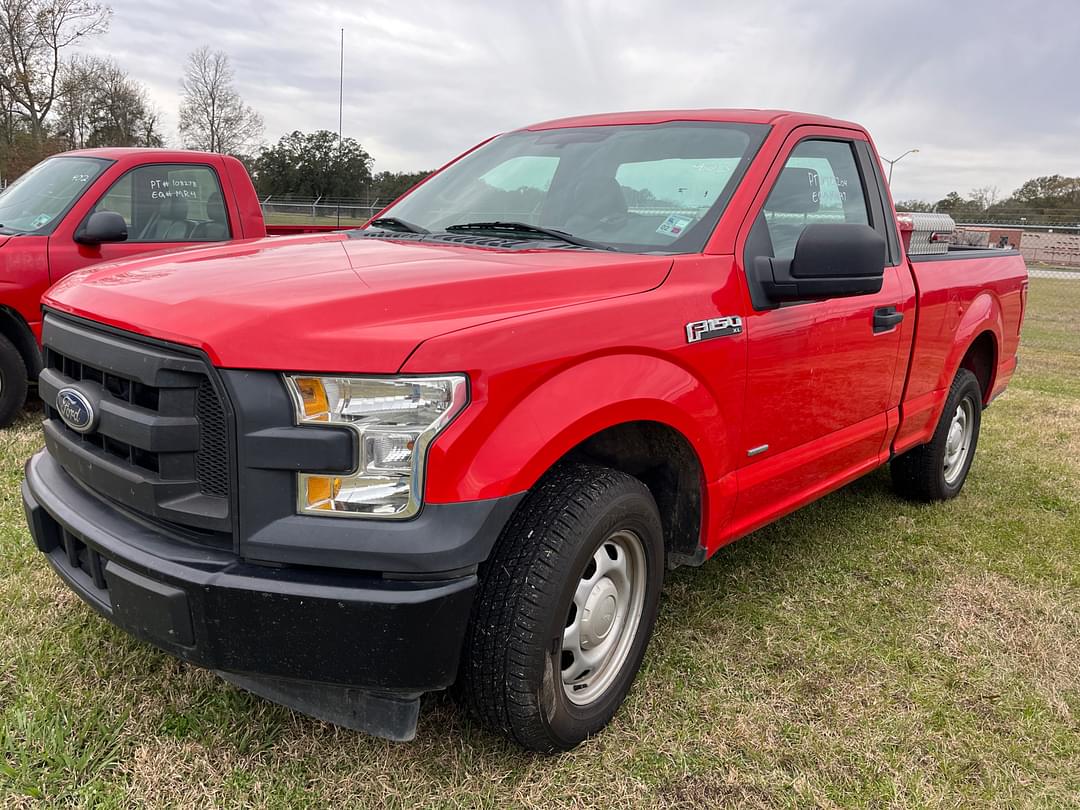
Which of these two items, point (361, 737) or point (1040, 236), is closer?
point (361, 737)

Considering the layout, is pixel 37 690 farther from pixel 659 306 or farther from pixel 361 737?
pixel 659 306

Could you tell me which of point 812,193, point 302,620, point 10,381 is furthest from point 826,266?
point 10,381

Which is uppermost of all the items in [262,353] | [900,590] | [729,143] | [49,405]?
[729,143]

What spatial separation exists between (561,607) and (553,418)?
1.58 ft

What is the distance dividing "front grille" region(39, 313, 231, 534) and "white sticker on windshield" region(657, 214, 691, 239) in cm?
158

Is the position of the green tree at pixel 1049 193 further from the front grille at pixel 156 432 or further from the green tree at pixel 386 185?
the front grille at pixel 156 432

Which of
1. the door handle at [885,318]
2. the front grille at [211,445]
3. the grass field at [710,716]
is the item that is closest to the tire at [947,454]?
the grass field at [710,716]

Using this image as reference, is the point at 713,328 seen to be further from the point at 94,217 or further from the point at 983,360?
the point at 94,217

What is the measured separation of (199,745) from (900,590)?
9.19 ft

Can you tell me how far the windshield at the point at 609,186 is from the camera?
9.41 ft

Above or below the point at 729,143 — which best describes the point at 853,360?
below

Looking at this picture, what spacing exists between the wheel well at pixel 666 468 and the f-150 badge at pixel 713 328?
29cm

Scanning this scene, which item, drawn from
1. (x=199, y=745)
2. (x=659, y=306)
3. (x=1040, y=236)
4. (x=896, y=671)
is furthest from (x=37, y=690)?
(x=1040, y=236)

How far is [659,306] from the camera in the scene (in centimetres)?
241
